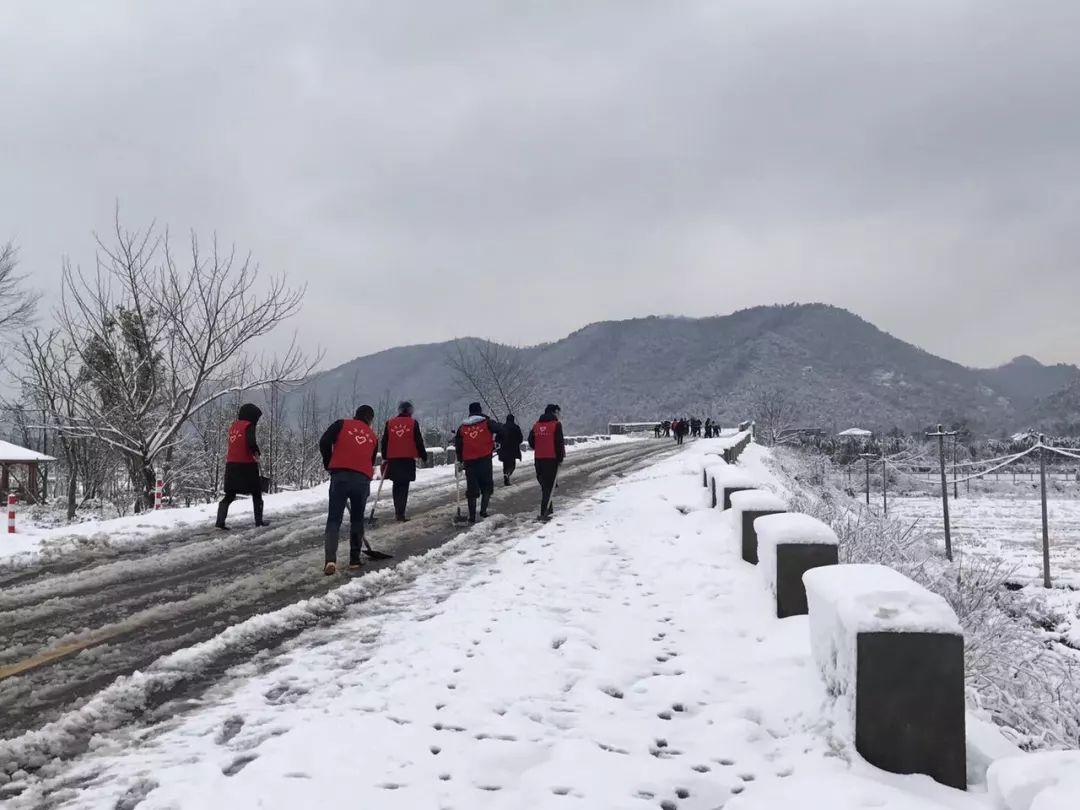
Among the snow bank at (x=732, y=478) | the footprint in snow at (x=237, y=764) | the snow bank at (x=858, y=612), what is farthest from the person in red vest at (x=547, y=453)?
the footprint in snow at (x=237, y=764)

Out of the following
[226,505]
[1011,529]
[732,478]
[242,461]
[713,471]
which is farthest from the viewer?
[1011,529]

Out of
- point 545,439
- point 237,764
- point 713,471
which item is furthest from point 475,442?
point 237,764

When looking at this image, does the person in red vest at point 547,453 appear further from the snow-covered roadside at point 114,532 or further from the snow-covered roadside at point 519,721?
the snow-covered roadside at point 114,532

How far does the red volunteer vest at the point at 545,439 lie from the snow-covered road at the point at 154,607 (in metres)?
1.22

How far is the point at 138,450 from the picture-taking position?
1942 centimetres

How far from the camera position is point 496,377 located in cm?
5262

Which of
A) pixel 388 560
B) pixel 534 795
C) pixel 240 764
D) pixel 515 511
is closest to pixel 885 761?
pixel 534 795

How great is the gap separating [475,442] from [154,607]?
5.85 metres

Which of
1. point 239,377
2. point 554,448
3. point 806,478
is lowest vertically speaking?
point 806,478

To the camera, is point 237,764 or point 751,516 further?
point 751,516

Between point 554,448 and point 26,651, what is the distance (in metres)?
7.52

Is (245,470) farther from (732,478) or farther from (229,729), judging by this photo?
(229,729)

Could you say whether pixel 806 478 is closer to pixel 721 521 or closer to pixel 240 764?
pixel 721 521

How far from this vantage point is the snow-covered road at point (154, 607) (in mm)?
4250
